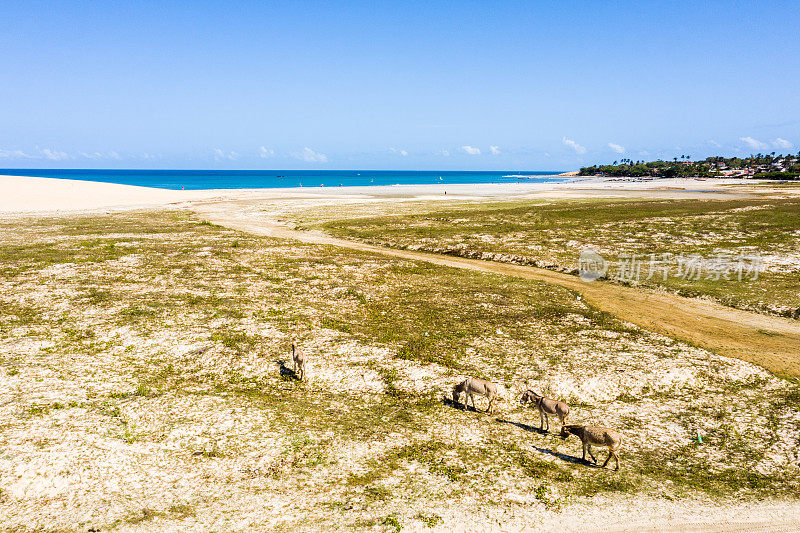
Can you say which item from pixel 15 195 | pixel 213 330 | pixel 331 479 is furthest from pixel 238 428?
pixel 15 195

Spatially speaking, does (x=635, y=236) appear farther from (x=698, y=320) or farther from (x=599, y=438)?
(x=599, y=438)

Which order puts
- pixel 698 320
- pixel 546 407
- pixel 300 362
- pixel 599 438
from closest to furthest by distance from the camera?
pixel 599 438 < pixel 546 407 < pixel 300 362 < pixel 698 320

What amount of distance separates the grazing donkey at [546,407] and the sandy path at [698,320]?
1145 centimetres

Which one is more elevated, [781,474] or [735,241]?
[735,241]

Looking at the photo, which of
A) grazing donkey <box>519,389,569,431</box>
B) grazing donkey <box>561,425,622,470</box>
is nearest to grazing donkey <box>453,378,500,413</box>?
grazing donkey <box>519,389,569,431</box>

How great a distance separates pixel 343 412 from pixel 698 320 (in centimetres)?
2175

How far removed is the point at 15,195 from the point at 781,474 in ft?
472

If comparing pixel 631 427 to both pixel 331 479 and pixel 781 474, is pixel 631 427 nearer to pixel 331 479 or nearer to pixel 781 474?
pixel 781 474

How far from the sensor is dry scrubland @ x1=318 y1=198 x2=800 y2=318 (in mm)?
31641

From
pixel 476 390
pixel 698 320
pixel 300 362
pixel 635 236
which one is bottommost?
pixel 698 320

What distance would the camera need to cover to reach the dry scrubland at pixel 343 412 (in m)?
11.5

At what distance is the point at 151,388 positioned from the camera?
55.3 ft

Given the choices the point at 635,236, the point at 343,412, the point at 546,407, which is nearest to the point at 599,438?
the point at 546,407

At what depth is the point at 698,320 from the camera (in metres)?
25.5
